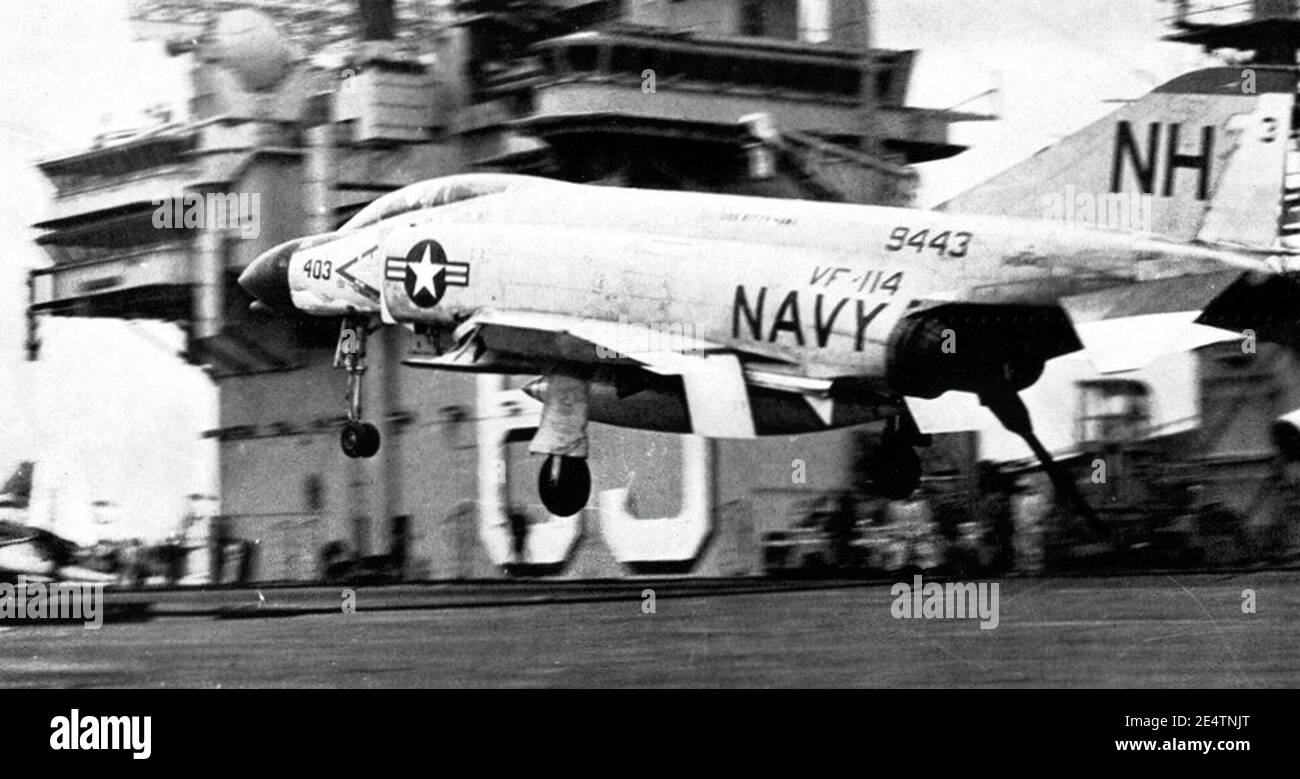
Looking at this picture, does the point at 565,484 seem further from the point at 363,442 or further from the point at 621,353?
the point at 363,442

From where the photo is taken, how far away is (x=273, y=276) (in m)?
9.92

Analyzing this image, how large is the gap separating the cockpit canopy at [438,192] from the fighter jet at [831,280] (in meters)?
0.01

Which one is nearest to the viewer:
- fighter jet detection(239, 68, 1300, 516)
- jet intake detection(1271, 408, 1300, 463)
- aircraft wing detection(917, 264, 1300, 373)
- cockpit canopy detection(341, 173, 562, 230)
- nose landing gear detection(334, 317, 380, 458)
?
aircraft wing detection(917, 264, 1300, 373)

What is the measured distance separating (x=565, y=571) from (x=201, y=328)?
2442 mm

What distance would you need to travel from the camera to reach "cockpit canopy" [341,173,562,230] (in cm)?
954

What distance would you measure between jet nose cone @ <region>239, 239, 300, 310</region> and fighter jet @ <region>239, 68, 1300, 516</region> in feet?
1.20

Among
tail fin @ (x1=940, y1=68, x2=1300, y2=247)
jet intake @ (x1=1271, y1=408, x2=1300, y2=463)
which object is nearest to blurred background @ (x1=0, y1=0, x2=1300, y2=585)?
jet intake @ (x1=1271, y1=408, x2=1300, y2=463)

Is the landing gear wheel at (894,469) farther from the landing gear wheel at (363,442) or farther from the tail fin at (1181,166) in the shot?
the landing gear wheel at (363,442)

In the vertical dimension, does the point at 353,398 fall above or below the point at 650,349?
below

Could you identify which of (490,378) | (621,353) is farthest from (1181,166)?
(490,378)

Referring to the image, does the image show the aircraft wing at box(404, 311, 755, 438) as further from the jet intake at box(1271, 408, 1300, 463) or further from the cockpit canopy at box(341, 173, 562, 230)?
the jet intake at box(1271, 408, 1300, 463)

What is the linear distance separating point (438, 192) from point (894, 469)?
2.71m

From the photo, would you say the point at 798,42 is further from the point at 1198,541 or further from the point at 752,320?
the point at 1198,541
